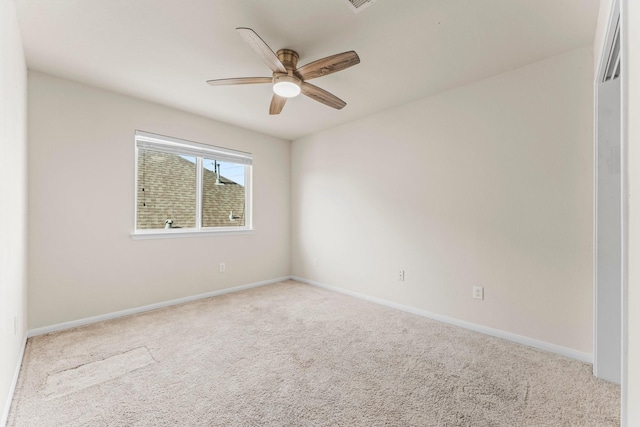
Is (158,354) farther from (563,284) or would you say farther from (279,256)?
(563,284)

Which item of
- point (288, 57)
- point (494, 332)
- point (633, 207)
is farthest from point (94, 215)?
point (494, 332)

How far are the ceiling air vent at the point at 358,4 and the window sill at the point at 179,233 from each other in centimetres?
298

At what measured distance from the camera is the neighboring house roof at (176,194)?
3.21 metres

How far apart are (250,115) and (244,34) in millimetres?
1999

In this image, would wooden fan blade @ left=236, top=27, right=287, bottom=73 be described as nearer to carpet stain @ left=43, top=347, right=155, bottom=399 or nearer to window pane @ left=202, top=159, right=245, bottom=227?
window pane @ left=202, top=159, right=245, bottom=227

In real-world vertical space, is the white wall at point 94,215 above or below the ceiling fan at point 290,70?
below

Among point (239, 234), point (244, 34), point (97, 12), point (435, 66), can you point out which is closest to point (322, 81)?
point (435, 66)

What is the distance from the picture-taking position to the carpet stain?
1.74 metres

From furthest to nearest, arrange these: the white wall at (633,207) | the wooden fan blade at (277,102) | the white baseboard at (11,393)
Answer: the wooden fan blade at (277,102) < the white baseboard at (11,393) < the white wall at (633,207)

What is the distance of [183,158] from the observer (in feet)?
11.6

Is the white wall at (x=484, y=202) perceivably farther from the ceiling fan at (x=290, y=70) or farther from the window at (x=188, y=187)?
the window at (x=188, y=187)

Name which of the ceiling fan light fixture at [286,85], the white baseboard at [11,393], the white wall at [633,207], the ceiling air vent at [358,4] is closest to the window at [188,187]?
the white baseboard at [11,393]

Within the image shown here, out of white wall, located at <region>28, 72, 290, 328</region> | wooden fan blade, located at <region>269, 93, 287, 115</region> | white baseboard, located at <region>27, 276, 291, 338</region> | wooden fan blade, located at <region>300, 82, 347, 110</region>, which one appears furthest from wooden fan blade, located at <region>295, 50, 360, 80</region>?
white baseboard, located at <region>27, 276, 291, 338</region>

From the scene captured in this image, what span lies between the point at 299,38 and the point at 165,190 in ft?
7.89
